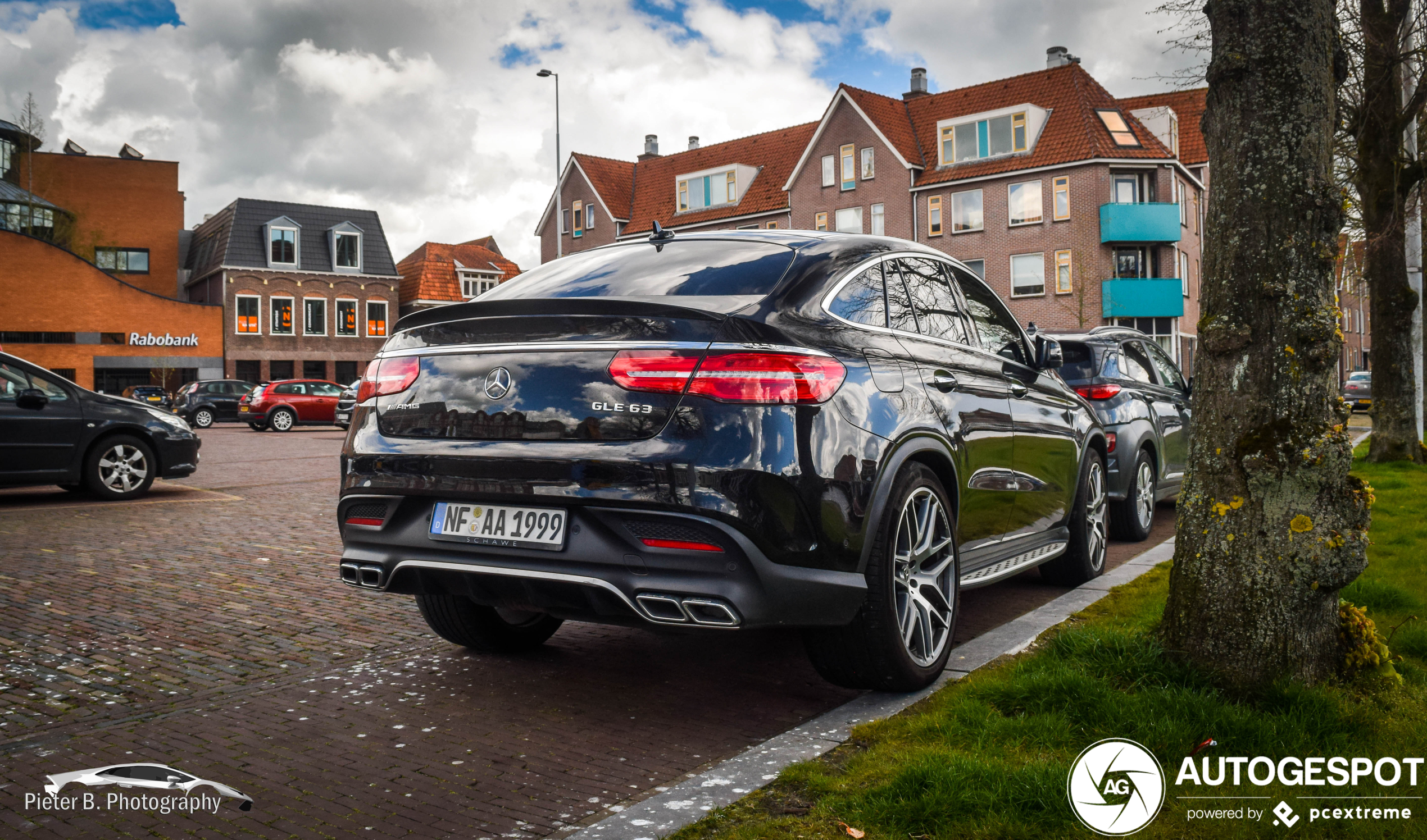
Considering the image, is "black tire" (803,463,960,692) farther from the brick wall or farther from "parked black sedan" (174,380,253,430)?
the brick wall

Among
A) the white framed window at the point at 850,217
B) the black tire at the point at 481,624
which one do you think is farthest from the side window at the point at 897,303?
the white framed window at the point at 850,217

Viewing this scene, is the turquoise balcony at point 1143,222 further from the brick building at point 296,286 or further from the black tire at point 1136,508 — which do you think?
the brick building at point 296,286

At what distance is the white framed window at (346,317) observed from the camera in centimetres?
5634

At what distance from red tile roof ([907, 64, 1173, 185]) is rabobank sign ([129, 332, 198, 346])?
1322 inches

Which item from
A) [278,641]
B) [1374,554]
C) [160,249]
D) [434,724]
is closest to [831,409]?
[434,724]

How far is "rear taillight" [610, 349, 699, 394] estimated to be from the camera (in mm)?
3582

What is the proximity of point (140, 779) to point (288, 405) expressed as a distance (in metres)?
31.2

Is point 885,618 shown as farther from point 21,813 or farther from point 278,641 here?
point 278,641

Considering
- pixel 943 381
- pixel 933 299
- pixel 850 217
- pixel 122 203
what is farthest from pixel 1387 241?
pixel 122 203

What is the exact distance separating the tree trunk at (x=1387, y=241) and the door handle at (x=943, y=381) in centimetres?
1146

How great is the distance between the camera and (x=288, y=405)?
32594 millimetres

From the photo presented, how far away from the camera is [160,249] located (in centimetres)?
5788

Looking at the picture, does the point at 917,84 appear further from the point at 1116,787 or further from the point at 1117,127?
the point at 1116,787

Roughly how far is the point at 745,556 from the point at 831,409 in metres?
0.59
